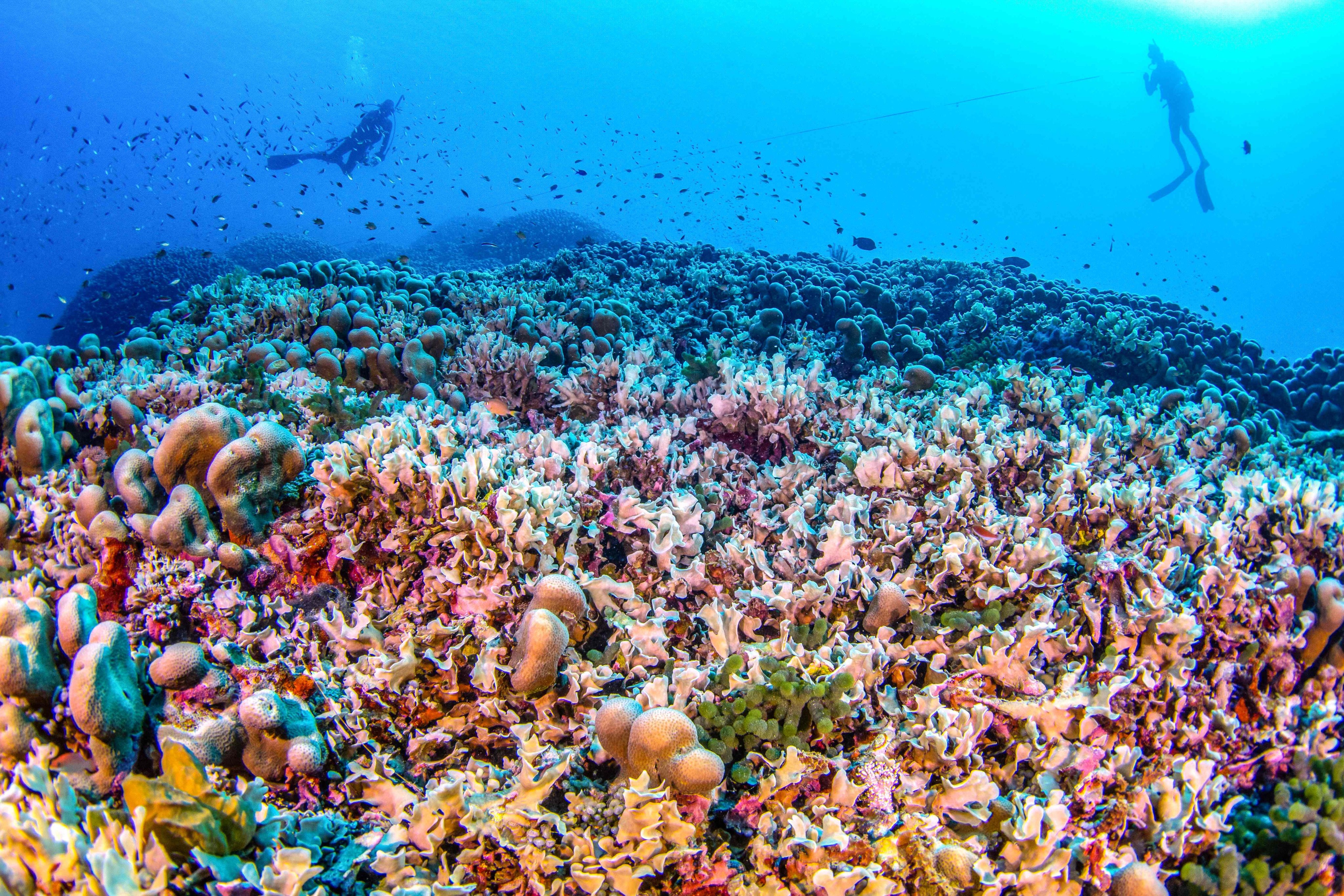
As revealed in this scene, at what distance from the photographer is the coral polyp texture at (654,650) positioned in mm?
1842

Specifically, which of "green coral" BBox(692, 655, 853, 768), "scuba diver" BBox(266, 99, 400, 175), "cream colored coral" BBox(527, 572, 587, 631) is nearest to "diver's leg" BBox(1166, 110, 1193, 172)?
"scuba diver" BBox(266, 99, 400, 175)

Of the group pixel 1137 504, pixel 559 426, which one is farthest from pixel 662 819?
pixel 559 426

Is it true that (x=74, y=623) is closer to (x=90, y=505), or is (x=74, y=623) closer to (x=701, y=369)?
(x=90, y=505)

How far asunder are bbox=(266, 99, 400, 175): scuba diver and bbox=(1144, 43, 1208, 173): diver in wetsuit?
134ft

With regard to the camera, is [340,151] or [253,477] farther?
[340,151]

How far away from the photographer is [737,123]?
Result: 138 m

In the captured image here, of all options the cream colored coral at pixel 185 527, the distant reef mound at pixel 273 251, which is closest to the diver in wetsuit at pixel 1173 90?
the distant reef mound at pixel 273 251

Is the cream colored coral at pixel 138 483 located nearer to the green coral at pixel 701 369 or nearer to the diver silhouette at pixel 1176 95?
the green coral at pixel 701 369

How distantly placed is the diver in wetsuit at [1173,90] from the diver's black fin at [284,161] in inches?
1721

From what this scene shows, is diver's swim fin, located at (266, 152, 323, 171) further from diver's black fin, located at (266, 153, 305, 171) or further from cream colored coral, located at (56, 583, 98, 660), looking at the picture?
cream colored coral, located at (56, 583, 98, 660)

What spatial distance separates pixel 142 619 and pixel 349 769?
5.01ft

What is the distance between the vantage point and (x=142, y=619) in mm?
2797

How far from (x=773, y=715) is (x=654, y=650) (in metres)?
0.60

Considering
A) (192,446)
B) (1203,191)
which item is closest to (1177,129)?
Result: (1203,191)
